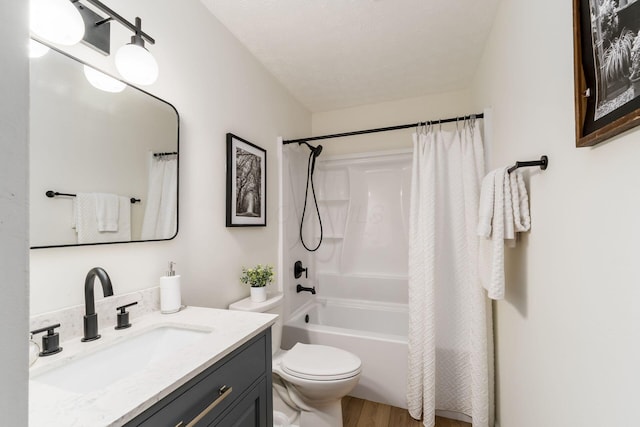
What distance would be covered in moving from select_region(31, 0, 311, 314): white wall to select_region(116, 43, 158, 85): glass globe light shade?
0.26 feet

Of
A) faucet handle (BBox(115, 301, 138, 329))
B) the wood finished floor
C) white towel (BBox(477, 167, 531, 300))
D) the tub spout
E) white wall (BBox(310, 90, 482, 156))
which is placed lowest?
the wood finished floor

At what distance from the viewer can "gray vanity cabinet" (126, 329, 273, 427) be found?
687mm

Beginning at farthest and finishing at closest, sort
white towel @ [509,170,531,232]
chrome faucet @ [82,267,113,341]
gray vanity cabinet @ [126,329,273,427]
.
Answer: white towel @ [509,170,531,232] < chrome faucet @ [82,267,113,341] < gray vanity cabinet @ [126,329,273,427]

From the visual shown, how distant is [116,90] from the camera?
1100 mm

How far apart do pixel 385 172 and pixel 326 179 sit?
0.62m

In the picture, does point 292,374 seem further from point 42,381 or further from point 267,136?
point 267,136

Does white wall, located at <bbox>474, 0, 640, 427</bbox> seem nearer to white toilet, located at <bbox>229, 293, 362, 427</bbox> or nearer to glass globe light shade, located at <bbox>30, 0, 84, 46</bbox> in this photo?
white toilet, located at <bbox>229, 293, 362, 427</bbox>

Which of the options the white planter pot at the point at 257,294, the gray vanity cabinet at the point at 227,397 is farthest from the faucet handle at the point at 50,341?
the white planter pot at the point at 257,294

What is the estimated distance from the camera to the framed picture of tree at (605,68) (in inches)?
21.4

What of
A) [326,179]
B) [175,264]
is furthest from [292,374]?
[326,179]

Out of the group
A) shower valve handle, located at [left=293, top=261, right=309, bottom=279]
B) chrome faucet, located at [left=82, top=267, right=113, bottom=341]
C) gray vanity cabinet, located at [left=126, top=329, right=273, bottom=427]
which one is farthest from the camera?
shower valve handle, located at [left=293, top=261, right=309, bottom=279]

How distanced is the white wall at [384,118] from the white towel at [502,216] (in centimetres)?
156

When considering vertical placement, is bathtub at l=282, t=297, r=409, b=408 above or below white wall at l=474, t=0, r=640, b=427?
below

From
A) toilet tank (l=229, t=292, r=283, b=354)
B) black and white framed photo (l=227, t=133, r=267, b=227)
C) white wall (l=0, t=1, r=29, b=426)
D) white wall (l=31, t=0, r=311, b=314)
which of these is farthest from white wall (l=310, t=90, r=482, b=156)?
white wall (l=0, t=1, r=29, b=426)
